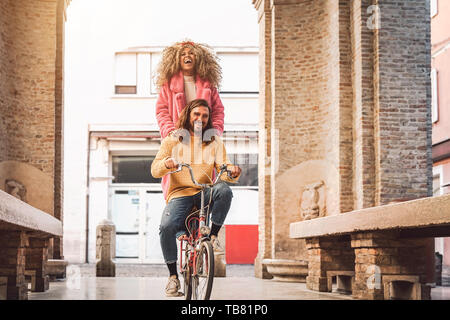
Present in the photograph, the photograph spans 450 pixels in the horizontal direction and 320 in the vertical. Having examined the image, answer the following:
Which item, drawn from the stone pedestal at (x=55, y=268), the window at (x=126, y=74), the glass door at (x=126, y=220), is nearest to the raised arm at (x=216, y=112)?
the stone pedestal at (x=55, y=268)

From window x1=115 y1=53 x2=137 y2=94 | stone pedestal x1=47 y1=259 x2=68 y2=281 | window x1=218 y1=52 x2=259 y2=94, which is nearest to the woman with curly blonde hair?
stone pedestal x1=47 y1=259 x2=68 y2=281

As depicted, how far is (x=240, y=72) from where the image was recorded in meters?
21.7

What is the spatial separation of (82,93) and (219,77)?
15010 mm

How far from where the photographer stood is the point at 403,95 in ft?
32.8

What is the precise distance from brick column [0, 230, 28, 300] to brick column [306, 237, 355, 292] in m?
3.17

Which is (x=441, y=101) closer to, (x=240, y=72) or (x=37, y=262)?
(x=240, y=72)

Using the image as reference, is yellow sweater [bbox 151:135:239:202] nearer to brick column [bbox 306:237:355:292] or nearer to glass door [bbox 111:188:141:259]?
brick column [bbox 306:237:355:292]

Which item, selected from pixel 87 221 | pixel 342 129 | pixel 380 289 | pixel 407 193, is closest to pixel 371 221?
pixel 380 289

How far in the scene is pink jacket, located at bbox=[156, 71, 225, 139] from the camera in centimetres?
687

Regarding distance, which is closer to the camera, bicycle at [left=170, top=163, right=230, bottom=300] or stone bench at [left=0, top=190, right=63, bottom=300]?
bicycle at [left=170, top=163, right=230, bottom=300]

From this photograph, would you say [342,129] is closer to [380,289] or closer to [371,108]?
[371,108]

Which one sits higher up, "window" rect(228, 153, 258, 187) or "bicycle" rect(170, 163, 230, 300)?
"window" rect(228, 153, 258, 187)

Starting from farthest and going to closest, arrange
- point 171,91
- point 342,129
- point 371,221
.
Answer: point 342,129 < point 171,91 < point 371,221

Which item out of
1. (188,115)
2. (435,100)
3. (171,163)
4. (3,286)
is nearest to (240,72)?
(435,100)
